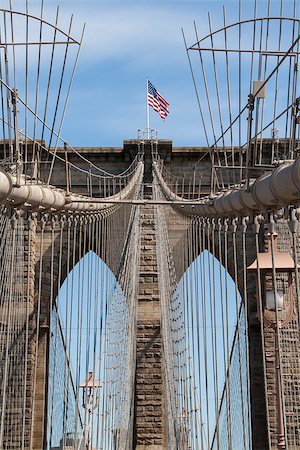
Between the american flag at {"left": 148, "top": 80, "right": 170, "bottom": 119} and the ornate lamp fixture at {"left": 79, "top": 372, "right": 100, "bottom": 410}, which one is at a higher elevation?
the american flag at {"left": 148, "top": 80, "right": 170, "bottom": 119}

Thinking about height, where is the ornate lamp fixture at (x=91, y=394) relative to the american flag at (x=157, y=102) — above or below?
below

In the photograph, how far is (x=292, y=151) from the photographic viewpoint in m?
4.59

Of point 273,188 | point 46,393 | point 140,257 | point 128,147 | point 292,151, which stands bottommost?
point 273,188

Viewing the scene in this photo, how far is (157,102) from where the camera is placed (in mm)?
23344

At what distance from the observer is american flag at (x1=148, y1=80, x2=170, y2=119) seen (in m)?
23.1

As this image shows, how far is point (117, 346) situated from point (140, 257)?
17.2ft

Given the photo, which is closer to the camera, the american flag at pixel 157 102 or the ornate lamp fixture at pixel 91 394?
the ornate lamp fixture at pixel 91 394

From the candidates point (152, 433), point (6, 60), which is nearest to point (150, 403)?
point (152, 433)

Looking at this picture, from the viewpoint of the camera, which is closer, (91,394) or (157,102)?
(91,394)

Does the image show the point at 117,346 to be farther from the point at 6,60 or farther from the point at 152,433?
the point at 6,60

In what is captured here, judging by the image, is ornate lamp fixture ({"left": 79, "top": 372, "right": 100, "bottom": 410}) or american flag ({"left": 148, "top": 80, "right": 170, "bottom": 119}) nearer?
ornate lamp fixture ({"left": 79, "top": 372, "right": 100, "bottom": 410})

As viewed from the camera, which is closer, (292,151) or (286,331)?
(292,151)

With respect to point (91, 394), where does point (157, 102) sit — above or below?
above

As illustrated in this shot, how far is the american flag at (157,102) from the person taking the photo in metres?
23.1
